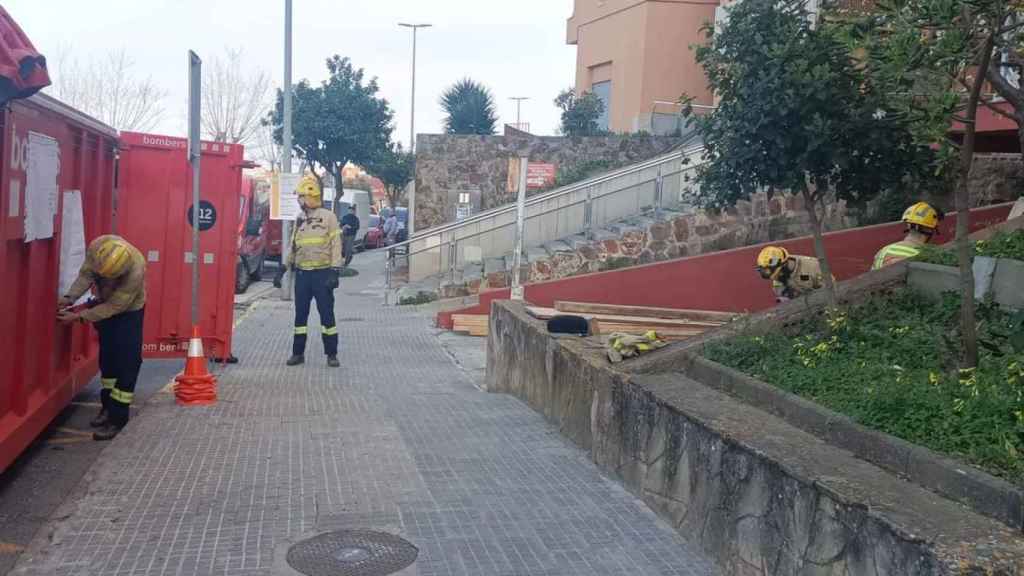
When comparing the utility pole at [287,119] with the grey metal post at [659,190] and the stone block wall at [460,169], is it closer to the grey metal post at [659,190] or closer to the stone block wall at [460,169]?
the stone block wall at [460,169]

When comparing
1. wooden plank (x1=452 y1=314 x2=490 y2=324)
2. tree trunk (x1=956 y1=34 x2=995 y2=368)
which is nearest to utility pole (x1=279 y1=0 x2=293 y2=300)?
wooden plank (x1=452 y1=314 x2=490 y2=324)

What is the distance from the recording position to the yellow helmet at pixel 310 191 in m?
10.5

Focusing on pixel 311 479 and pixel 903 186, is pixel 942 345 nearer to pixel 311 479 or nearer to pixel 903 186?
pixel 903 186

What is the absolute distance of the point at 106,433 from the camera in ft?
23.8

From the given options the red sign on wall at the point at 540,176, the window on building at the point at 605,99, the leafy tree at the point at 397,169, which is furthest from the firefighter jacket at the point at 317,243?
the leafy tree at the point at 397,169

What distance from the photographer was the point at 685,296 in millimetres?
12633

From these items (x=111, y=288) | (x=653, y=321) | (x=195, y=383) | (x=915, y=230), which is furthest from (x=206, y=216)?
(x=915, y=230)

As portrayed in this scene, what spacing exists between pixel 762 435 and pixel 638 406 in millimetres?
1292

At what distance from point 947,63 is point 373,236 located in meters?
36.0

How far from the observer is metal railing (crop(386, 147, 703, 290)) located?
680 inches

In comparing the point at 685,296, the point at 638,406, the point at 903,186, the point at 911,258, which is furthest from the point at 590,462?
the point at 685,296

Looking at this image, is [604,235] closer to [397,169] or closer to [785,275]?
[785,275]

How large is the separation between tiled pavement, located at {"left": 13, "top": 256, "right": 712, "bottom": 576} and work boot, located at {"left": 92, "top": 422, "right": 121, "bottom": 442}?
115 millimetres

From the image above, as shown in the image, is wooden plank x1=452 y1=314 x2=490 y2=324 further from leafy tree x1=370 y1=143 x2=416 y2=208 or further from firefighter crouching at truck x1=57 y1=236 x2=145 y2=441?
leafy tree x1=370 y1=143 x2=416 y2=208
